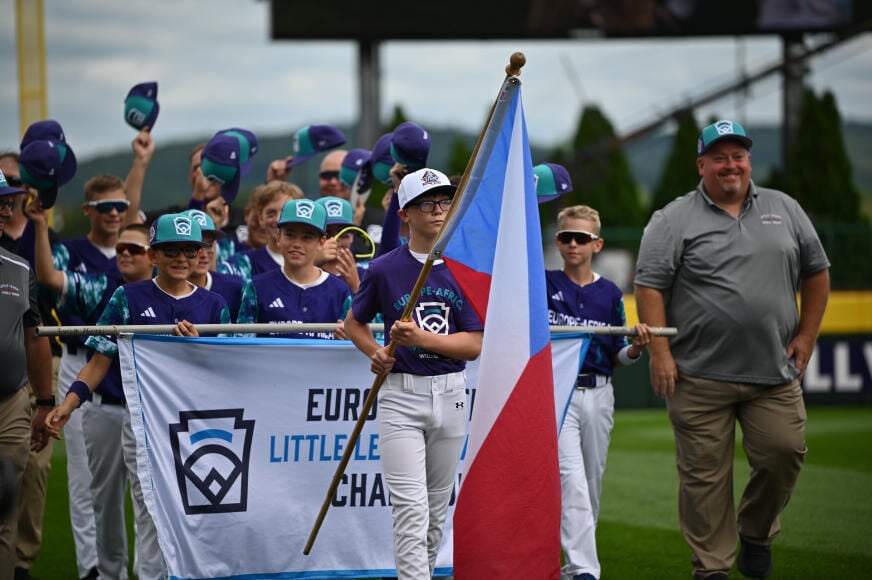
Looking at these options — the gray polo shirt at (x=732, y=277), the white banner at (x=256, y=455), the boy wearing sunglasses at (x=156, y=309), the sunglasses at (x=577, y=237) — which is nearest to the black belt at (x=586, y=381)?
the white banner at (x=256, y=455)

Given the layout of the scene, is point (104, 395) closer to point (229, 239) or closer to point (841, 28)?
point (229, 239)

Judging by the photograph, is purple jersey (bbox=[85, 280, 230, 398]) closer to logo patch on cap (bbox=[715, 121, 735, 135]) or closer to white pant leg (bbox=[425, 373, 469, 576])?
white pant leg (bbox=[425, 373, 469, 576])

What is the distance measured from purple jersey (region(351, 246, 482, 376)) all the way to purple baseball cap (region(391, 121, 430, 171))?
53.2 inches

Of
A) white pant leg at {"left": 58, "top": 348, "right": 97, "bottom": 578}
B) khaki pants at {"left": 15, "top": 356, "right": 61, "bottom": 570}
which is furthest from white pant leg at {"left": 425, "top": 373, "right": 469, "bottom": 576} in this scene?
khaki pants at {"left": 15, "top": 356, "right": 61, "bottom": 570}

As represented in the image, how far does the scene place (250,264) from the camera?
8836 mm

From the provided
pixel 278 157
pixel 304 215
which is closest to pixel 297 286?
pixel 304 215

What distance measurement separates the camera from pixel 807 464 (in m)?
13.6

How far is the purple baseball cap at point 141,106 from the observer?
9.79 metres

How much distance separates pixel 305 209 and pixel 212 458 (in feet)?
5.13

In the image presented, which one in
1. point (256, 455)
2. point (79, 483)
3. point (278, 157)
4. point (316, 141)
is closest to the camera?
point (256, 455)

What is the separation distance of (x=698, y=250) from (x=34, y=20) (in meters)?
14.7

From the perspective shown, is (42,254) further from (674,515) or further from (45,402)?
(674,515)

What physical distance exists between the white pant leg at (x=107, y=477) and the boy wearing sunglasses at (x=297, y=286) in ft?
3.43

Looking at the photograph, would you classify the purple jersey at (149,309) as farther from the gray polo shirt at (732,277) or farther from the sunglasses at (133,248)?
the gray polo shirt at (732,277)
